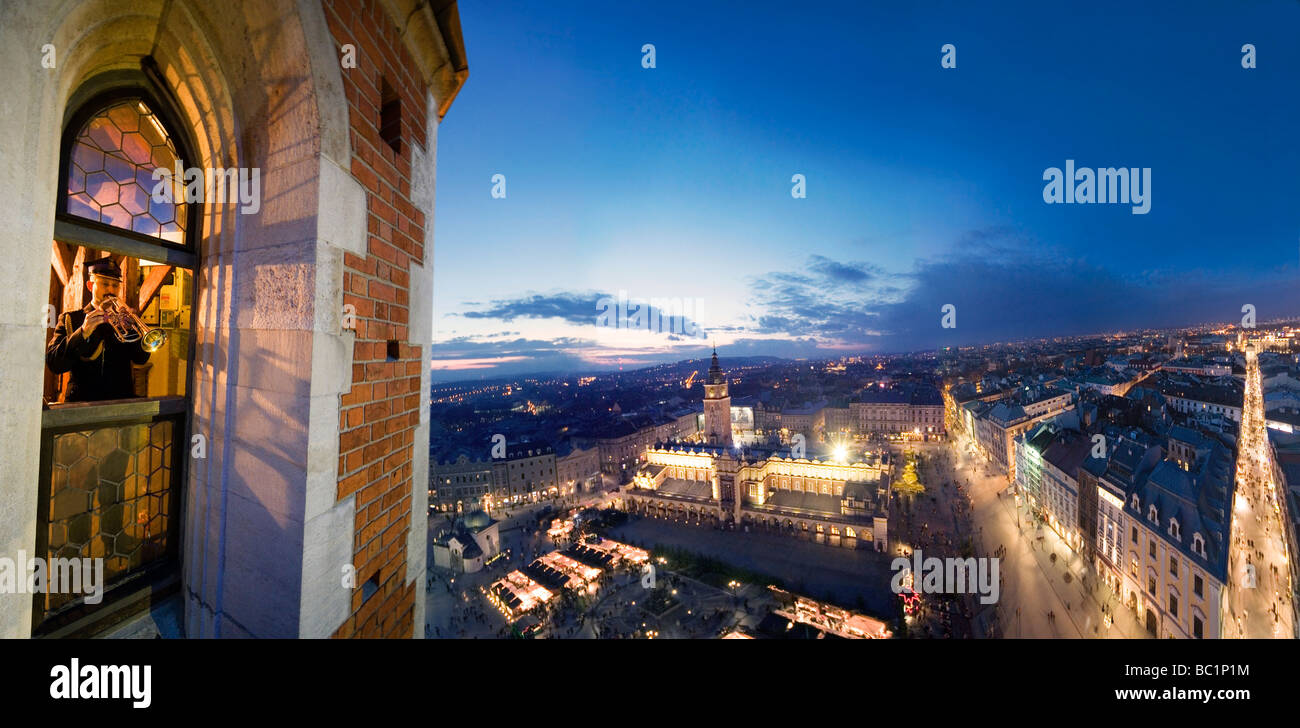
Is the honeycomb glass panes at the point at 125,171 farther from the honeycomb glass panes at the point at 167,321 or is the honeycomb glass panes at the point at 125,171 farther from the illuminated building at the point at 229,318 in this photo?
the honeycomb glass panes at the point at 167,321

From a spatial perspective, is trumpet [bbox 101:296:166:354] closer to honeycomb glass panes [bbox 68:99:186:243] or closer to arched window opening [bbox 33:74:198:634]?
arched window opening [bbox 33:74:198:634]

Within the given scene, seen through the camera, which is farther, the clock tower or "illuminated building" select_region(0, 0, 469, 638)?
the clock tower

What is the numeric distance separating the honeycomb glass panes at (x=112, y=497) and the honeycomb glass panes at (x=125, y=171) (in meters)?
0.97

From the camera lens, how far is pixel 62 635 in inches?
72.5

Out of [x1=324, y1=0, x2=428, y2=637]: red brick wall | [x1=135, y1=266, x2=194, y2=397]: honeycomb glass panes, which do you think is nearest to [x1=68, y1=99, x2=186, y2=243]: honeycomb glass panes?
[x1=135, y1=266, x2=194, y2=397]: honeycomb glass panes

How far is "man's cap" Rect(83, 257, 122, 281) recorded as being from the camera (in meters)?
2.18

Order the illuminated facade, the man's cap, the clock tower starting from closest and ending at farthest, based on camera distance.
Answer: the man's cap, the illuminated facade, the clock tower

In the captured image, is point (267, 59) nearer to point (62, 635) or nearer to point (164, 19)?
point (164, 19)

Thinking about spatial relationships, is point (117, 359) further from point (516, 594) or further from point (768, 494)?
point (768, 494)

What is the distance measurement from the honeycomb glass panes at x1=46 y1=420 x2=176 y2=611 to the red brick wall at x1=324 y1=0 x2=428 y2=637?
3.10 feet

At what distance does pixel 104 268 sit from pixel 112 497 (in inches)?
43.9

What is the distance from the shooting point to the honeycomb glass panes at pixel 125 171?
1935mm
